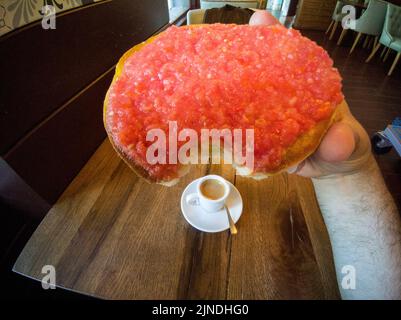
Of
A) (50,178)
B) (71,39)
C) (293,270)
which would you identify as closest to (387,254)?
(293,270)

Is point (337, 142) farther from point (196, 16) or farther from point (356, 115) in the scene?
point (356, 115)

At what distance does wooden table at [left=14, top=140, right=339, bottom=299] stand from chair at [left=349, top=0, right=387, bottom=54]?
516 cm

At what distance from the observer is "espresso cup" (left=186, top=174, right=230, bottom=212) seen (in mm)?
891

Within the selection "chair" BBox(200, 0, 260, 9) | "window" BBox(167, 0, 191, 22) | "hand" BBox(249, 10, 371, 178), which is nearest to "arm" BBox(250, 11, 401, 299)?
"hand" BBox(249, 10, 371, 178)

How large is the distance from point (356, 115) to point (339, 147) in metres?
2.92

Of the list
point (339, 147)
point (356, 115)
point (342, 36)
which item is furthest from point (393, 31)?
point (339, 147)

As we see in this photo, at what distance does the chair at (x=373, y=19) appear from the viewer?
4.17 metres

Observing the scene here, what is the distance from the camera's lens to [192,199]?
0.94 m

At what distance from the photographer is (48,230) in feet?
3.00

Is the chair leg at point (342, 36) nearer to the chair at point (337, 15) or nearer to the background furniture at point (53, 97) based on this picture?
the chair at point (337, 15)

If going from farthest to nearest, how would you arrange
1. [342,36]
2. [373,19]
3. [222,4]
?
[342,36]
[373,19]
[222,4]

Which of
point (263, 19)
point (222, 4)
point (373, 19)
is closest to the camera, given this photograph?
point (263, 19)

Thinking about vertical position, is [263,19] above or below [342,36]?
above

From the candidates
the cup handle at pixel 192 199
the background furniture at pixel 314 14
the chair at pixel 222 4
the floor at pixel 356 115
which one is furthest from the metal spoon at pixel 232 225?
the background furniture at pixel 314 14
